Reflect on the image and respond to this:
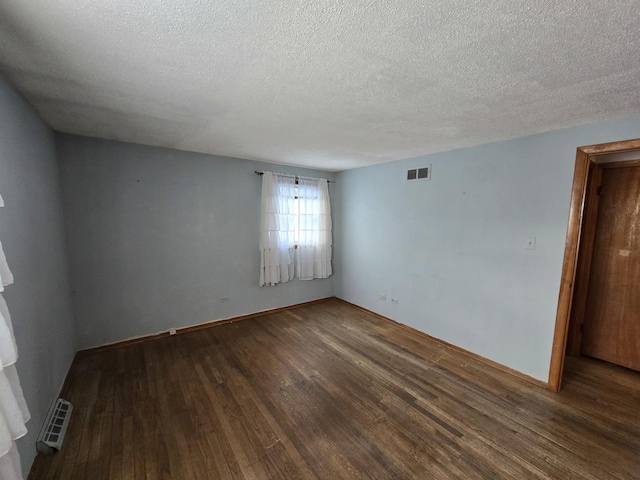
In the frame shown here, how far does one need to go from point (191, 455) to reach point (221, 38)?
7.51ft

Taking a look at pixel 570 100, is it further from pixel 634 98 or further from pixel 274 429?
pixel 274 429

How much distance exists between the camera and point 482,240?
2.67m

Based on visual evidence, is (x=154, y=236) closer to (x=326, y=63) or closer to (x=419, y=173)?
(x=326, y=63)

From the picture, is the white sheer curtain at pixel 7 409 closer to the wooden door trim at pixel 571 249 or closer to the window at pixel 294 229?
the window at pixel 294 229

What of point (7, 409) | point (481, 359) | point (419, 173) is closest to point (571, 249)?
point (481, 359)

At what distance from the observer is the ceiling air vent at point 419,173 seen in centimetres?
308

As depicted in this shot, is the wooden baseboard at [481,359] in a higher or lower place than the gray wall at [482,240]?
lower

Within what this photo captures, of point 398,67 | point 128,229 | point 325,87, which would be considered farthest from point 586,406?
point 128,229

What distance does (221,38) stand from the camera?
110 cm

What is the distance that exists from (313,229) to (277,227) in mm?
651

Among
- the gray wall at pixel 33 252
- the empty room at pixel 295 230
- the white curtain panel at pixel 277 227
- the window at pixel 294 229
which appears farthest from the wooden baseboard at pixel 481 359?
the gray wall at pixel 33 252

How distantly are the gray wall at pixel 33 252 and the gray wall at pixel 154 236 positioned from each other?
0.30 m

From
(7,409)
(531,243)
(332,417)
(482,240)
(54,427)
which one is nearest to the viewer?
(7,409)

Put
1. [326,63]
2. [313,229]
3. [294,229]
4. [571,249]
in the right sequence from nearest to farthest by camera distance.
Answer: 1. [326,63]
2. [571,249]
3. [294,229]
4. [313,229]
